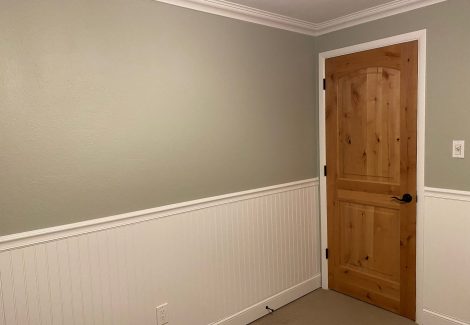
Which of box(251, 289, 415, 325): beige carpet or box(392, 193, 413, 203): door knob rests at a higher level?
box(392, 193, 413, 203): door knob

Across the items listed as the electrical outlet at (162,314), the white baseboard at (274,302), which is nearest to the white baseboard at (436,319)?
the white baseboard at (274,302)

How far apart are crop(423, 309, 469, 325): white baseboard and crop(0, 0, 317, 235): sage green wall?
1529 mm

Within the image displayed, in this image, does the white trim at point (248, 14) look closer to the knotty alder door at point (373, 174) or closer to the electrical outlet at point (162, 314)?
the knotty alder door at point (373, 174)

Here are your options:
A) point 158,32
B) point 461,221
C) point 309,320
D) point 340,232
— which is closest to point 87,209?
point 158,32

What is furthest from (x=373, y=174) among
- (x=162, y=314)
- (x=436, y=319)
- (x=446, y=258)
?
(x=162, y=314)

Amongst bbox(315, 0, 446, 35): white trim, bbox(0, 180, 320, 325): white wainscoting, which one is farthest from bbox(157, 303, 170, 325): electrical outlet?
bbox(315, 0, 446, 35): white trim

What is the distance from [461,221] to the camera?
247cm

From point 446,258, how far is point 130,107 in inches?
96.0

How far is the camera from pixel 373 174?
2.96 m

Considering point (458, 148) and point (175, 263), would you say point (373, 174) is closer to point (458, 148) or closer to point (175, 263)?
point (458, 148)

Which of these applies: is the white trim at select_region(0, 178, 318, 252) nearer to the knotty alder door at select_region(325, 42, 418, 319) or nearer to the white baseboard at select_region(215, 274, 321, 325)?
the knotty alder door at select_region(325, 42, 418, 319)

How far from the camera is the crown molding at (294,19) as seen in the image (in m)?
2.43

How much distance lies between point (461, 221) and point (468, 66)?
3.47 ft

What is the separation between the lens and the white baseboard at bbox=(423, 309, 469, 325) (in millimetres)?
2556
